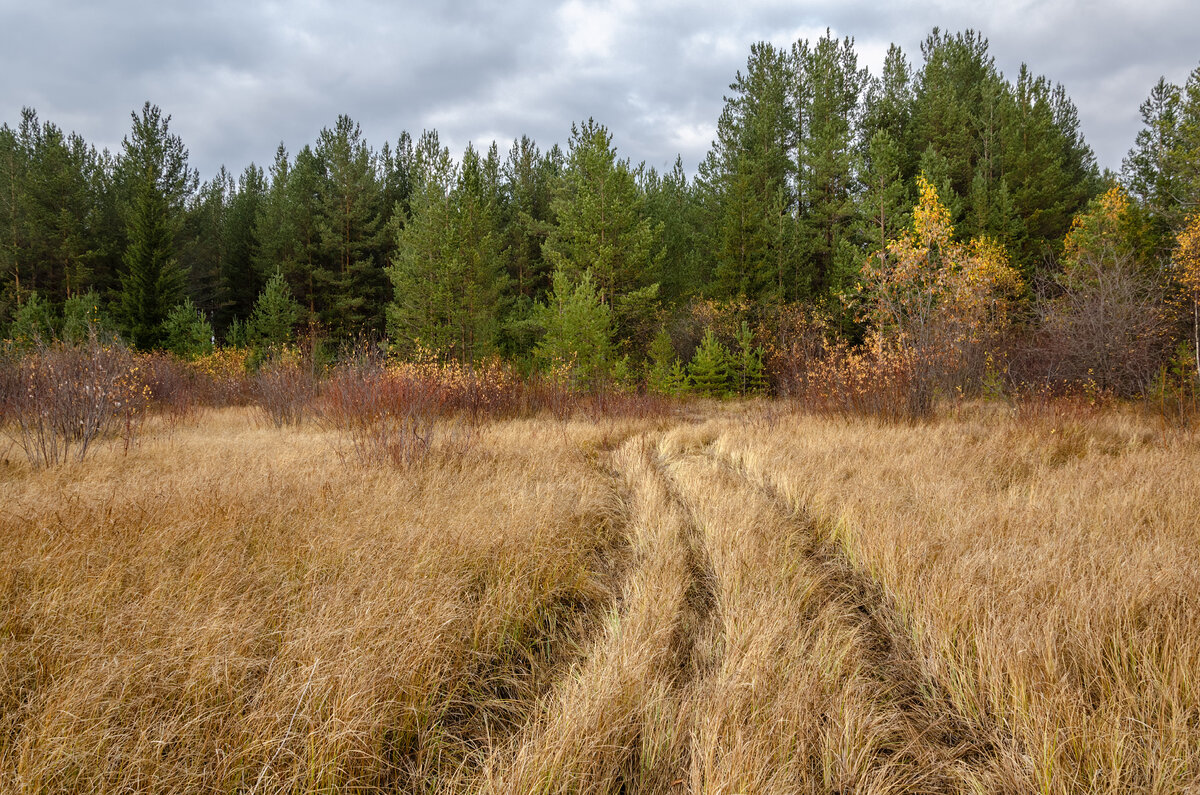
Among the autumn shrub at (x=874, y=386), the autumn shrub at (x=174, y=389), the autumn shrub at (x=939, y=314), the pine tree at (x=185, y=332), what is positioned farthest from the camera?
the pine tree at (x=185, y=332)

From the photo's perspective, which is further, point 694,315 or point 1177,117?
point 694,315

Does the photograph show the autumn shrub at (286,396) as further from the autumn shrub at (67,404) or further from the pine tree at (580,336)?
the pine tree at (580,336)

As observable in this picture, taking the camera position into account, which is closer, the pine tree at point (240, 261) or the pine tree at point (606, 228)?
the pine tree at point (606, 228)

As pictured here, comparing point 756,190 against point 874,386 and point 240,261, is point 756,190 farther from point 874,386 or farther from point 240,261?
point 240,261

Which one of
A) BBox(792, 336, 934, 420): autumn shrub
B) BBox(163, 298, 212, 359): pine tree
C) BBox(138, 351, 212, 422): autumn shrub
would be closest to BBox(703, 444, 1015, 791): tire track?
BBox(792, 336, 934, 420): autumn shrub

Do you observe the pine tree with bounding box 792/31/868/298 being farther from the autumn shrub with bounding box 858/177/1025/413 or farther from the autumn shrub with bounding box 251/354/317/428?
the autumn shrub with bounding box 251/354/317/428

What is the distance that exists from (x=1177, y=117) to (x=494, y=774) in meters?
23.7

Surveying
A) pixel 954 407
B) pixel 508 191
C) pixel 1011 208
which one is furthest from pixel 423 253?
pixel 1011 208

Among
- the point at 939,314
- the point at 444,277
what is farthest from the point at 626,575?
the point at 444,277

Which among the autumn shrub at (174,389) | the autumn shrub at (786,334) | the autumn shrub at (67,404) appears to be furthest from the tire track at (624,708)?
the autumn shrub at (786,334)

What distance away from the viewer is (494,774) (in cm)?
161

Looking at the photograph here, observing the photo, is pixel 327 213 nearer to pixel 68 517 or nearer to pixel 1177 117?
pixel 68 517

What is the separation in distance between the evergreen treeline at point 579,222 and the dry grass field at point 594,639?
39.2 ft

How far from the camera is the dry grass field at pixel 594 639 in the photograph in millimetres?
1555
